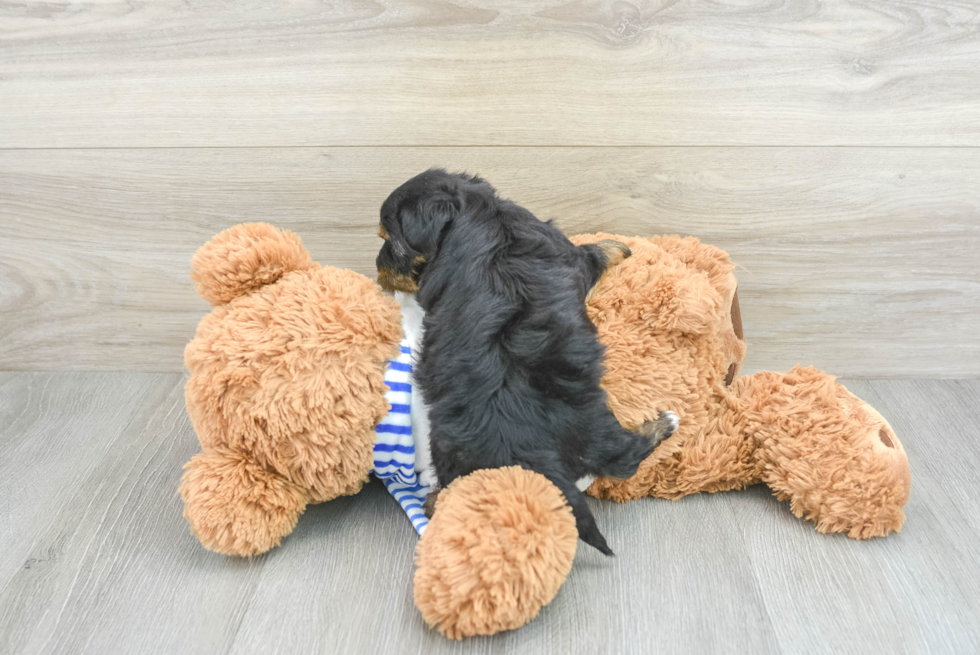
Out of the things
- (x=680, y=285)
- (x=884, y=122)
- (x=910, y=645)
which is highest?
(x=884, y=122)

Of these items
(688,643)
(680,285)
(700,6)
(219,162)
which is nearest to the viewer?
(688,643)

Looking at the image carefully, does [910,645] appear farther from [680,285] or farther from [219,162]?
[219,162]

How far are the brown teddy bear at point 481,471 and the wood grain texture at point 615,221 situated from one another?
232mm

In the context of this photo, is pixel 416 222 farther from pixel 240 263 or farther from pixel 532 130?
pixel 532 130

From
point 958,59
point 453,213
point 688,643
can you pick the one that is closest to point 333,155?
point 453,213

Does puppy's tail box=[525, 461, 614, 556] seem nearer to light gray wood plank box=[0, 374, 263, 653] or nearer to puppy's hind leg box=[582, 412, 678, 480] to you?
puppy's hind leg box=[582, 412, 678, 480]

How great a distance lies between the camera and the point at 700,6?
3.46 ft

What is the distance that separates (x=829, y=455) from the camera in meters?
0.91

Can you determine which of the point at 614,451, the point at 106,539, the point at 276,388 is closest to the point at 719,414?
the point at 614,451

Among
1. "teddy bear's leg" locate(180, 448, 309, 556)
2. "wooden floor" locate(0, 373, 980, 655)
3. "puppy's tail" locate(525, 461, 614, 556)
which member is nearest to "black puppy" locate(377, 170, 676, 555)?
"puppy's tail" locate(525, 461, 614, 556)

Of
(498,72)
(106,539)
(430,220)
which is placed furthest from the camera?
(498,72)

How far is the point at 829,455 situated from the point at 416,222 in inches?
24.1

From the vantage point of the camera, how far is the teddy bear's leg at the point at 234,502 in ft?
2.70

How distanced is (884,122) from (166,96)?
46.0 inches
